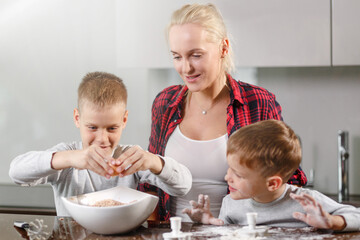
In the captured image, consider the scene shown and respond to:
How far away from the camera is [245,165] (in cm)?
129

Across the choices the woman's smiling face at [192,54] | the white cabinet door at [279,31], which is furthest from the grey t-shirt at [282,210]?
the white cabinet door at [279,31]

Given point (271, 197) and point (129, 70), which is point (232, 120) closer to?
point (271, 197)

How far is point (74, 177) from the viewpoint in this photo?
1.54 m

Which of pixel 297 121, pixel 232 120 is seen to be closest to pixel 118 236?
pixel 232 120

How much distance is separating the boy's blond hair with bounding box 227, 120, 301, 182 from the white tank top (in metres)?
0.34

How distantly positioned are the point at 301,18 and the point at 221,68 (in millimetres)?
786

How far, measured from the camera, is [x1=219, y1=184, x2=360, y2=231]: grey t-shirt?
1.24 m

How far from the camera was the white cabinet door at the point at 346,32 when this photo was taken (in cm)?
233

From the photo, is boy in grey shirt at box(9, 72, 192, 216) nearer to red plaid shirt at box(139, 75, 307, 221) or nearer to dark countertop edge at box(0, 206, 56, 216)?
red plaid shirt at box(139, 75, 307, 221)

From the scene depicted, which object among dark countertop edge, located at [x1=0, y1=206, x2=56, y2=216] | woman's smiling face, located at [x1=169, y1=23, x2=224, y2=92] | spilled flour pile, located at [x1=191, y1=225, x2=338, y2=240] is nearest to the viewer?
spilled flour pile, located at [x1=191, y1=225, x2=338, y2=240]

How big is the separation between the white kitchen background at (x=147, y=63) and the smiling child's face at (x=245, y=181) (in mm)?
1148

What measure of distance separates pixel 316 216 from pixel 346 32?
4.48 feet

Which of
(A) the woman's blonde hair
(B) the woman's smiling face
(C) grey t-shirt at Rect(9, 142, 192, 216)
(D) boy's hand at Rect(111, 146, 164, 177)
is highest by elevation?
(A) the woman's blonde hair

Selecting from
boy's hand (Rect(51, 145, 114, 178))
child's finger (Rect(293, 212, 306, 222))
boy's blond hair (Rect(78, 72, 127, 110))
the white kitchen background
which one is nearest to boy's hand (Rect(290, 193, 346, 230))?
child's finger (Rect(293, 212, 306, 222))
